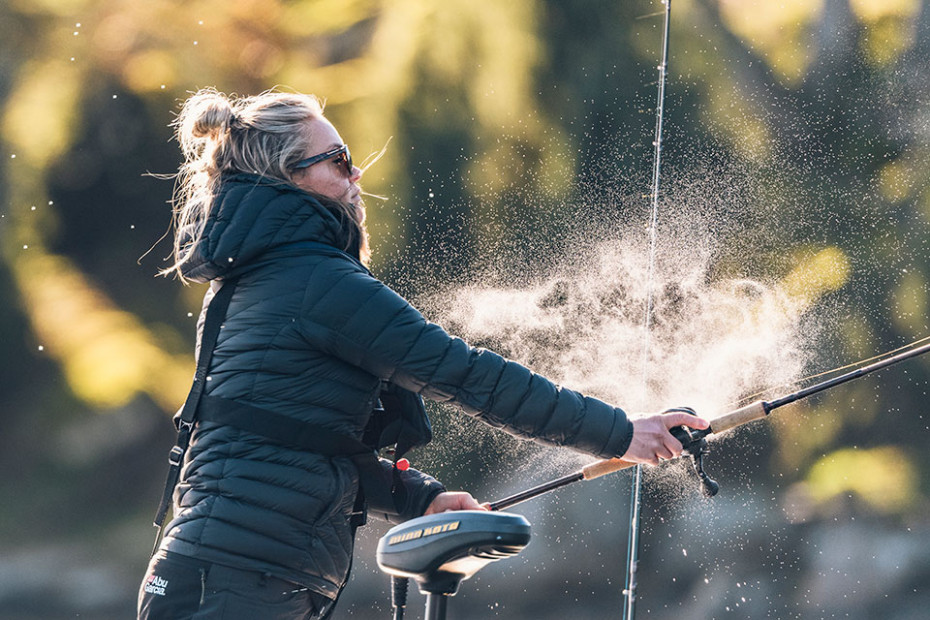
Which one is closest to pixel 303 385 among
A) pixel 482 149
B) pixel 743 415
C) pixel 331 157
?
pixel 331 157

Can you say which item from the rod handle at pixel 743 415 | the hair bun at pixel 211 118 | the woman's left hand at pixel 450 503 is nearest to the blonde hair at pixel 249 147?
the hair bun at pixel 211 118

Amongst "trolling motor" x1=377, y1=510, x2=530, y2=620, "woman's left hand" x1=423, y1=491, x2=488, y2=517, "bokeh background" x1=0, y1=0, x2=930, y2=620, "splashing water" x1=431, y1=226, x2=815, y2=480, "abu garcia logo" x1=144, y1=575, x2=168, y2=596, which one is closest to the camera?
"trolling motor" x1=377, y1=510, x2=530, y2=620

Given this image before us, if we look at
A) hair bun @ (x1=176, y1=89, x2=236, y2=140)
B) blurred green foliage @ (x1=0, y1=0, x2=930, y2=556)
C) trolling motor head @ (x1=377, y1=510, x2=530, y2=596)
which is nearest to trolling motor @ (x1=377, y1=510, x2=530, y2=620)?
trolling motor head @ (x1=377, y1=510, x2=530, y2=596)

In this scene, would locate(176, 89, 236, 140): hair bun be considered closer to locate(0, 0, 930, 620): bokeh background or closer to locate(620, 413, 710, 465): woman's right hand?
locate(620, 413, 710, 465): woman's right hand

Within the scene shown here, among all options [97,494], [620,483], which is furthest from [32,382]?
[620,483]

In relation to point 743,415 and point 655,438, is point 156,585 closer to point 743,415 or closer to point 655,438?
point 655,438

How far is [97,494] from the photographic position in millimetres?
4332

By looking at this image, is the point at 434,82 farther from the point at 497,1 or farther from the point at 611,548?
the point at 611,548

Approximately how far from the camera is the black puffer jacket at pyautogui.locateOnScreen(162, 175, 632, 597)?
1.62 metres

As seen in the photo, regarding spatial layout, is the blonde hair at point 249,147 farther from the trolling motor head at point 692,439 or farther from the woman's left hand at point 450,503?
the trolling motor head at point 692,439

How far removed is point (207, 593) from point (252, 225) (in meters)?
0.59

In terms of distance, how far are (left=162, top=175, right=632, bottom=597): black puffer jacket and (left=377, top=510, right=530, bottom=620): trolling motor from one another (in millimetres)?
180

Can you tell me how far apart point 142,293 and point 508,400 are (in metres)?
3.10

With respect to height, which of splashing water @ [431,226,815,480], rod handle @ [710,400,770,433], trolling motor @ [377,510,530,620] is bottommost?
trolling motor @ [377,510,530,620]
